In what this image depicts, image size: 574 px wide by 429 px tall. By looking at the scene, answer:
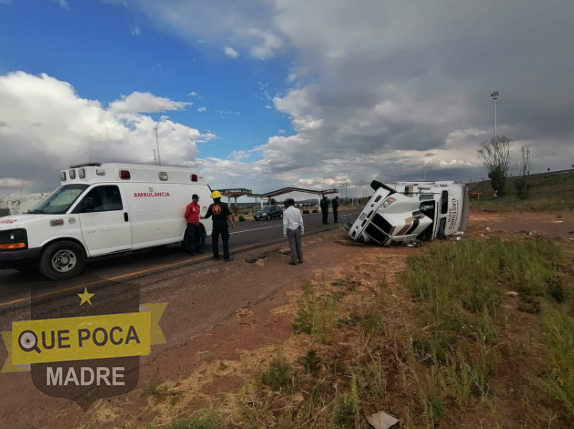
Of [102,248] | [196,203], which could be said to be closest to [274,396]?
[102,248]

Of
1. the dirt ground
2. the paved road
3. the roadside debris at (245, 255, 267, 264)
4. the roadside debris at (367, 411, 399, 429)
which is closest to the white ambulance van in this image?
the paved road

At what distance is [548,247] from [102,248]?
34.7 feet

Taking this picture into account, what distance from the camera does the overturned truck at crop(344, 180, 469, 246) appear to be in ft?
33.1

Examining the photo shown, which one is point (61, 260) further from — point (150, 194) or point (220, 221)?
point (220, 221)

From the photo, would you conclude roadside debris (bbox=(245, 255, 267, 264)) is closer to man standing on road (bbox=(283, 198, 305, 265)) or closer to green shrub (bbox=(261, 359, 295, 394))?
man standing on road (bbox=(283, 198, 305, 265))

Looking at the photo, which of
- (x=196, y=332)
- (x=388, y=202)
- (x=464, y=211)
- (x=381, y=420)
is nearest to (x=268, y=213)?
(x=464, y=211)

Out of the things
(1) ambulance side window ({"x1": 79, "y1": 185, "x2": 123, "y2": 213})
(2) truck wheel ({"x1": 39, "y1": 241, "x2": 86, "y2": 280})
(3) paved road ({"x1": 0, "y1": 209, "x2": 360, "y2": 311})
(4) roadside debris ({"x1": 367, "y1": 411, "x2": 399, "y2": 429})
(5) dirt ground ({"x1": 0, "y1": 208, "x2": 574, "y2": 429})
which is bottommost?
(4) roadside debris ({"x1": 367, "y1": 411, "x2": 399, "y2": 429})

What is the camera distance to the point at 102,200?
700cm

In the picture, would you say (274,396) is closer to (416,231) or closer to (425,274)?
(425,274)

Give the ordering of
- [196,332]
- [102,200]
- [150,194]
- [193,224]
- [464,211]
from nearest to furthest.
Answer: [196,332] → [102,200] → [150,194] → [193,224] → [464,211]

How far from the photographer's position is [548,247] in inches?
307

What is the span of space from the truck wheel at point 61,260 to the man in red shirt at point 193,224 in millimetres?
2687

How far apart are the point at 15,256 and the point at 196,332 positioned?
4152 millimetres

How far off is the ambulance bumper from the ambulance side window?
3.86ft
